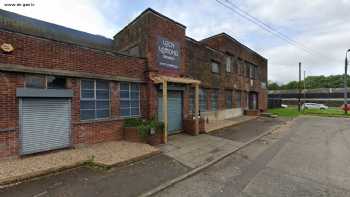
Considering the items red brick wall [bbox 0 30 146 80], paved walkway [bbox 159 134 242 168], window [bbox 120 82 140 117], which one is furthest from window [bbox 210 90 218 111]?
red brick wall [bbox 0 30 146 80]

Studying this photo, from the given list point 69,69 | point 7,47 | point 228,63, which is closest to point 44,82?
point 69,69

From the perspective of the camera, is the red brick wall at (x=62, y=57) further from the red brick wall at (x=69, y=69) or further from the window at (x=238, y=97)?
the window at (x=238, y=97)

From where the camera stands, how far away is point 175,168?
6.37m

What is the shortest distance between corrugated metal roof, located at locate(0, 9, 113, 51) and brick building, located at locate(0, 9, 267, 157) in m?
0.10

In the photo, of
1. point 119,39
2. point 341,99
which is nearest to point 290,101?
point 341,99

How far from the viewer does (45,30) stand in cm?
1488

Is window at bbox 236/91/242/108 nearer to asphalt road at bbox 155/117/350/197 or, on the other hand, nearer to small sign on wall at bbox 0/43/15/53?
asphalt road at bbox 155/117/350/197

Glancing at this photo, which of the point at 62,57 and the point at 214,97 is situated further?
the point at 214,97

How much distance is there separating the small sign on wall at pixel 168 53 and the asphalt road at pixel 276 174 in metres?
5.91

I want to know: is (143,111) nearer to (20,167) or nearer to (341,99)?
(20,167)

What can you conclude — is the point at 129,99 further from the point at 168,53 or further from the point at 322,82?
the point at 322,82

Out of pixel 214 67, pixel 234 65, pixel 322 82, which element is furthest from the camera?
pixel 322 82

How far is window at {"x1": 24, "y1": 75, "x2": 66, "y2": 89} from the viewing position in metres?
6.76

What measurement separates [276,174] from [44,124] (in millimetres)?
7645
